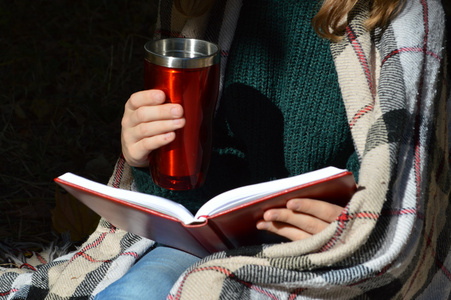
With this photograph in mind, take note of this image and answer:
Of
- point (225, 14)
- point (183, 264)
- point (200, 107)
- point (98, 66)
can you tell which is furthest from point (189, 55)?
point (98, 66)

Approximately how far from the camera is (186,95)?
1024 mm

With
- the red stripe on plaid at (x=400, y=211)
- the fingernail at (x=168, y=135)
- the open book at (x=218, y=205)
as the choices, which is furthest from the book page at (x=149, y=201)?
the red stripe on plaid at (x=400, y=211)


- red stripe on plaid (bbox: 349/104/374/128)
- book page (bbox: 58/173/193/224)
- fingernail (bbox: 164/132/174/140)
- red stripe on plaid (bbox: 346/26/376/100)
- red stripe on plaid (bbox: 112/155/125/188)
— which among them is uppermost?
red stripe on plaid (bbox: 346/26/376/100)

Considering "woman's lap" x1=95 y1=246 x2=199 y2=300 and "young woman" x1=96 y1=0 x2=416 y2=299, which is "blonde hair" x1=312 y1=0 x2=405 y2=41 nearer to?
"young woman" x1=96 y1=0 x2=416 y2=299

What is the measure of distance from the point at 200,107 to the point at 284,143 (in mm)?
385

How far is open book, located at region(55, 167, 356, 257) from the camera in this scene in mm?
978

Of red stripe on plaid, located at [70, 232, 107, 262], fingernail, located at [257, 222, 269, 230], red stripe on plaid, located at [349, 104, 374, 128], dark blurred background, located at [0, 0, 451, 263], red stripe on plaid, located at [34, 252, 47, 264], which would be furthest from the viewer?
dark blurred background, located at [0, 0, 451, 263]

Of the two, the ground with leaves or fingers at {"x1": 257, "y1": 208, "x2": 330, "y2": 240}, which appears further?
the ground with leaves

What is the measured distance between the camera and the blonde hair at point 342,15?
4.05ft

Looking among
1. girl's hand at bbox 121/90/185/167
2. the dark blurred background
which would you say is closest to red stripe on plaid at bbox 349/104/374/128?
girl's hand at bbox 121/90/185/167

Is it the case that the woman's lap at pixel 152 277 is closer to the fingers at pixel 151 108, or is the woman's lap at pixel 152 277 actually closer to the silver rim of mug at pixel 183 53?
the fingers at pixel 151 108

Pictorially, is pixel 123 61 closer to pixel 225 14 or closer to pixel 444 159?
pixel 225 14

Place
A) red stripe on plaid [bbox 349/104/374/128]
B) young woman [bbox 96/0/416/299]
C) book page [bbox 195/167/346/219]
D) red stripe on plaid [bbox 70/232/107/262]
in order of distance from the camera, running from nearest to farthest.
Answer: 1. book page [bbox 195/167/346/219]
2. red stripe on plaid [bbox 349/104/374/128]
3. young woman [bbox 96/0/416/299]
4. red stripe on plaid [bbox 70/232/107/262]

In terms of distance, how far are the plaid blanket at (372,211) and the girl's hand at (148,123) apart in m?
0.24
